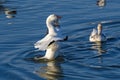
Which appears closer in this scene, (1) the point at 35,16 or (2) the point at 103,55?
(2) the point at 103,55

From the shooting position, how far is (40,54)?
748 inches

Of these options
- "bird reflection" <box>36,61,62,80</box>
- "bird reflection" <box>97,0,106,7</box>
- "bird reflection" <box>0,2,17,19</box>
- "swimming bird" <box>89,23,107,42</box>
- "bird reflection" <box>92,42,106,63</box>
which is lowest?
"bird reflection" <box>36,61,62,80</box>

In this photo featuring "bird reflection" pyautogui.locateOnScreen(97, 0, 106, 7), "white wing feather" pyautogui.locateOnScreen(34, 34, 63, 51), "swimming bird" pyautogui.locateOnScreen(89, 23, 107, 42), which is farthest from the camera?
"bird reflection" pyautogui.locateOnScreen(97, 0, 106, 7)

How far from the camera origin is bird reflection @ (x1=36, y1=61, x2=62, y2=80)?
16.9 meters

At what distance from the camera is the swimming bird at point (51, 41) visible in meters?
17.8

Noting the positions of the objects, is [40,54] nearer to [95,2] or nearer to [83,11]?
[83,11]

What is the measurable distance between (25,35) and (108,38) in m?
2.82

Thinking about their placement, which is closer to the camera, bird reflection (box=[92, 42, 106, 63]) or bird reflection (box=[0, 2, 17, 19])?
bird reflection (box=[92, 42, 106, 63])

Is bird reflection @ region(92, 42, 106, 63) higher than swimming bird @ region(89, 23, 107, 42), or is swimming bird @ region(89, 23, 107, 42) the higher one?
swimming bird @ region(89, 23, 107, 42)

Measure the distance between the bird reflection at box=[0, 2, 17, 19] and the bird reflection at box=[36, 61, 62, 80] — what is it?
6347mm

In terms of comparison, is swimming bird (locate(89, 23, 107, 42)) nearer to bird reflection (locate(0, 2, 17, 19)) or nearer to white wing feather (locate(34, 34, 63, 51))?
white wing feather (locate(34, 34, 63, 51))

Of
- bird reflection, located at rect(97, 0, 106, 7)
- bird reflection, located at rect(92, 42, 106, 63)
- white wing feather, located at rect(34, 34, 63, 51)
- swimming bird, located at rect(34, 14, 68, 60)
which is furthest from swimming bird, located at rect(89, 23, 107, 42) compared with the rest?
bird reflection, located at rect(97, 0, 106, 7)

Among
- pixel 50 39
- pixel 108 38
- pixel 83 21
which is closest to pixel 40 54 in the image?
pixel 50 39

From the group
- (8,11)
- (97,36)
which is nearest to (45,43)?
(97,36)
